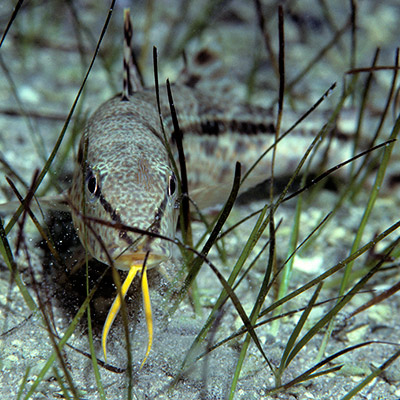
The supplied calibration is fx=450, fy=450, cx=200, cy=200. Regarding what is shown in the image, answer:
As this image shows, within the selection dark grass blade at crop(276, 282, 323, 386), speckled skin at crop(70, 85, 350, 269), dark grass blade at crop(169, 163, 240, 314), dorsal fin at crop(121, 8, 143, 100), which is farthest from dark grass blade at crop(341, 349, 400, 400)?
dorsal fin at crop(121, 8, 143, 100)

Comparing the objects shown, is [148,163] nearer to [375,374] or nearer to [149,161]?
[149,161]

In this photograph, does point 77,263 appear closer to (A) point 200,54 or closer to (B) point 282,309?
(B) point 282,309

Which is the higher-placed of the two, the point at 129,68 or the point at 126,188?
the point at 129,68

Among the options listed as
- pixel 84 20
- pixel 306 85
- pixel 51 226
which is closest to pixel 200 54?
pixel 306 85

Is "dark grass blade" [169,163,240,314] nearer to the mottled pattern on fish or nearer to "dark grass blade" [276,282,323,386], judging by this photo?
the mottled pattern on fish

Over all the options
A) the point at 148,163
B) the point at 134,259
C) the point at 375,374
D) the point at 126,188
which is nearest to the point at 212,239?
the point at 134,259

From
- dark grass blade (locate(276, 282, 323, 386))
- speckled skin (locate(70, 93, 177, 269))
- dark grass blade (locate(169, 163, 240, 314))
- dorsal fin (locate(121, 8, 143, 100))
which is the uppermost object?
dorsal fin (locate(121, 8, 143, 100))

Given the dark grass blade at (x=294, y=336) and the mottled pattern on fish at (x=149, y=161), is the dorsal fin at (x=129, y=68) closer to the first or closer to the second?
the mottled pattern on fish at (x=149, y=161)

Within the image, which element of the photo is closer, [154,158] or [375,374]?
[375,374]

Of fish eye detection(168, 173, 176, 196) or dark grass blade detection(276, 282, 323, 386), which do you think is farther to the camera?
fish eye detection(168, 173, 176, 196)
